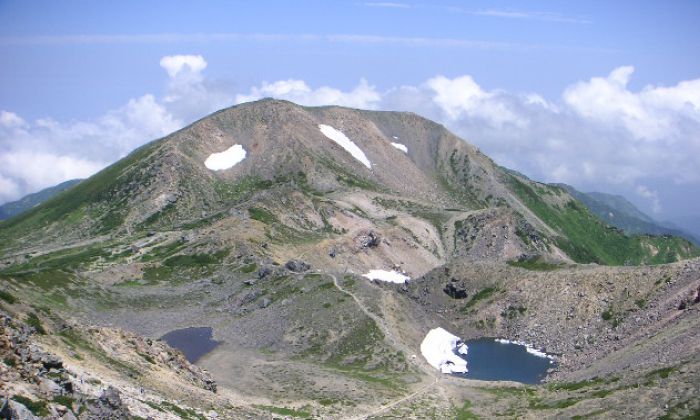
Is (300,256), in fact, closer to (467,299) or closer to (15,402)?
(467,299)

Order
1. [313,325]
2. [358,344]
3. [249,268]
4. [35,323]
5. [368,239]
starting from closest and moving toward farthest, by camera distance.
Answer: [35,323], [358,344], [313,325], [249,268], [368,239]

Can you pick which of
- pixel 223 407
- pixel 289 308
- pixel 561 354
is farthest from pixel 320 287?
pixel 223 407

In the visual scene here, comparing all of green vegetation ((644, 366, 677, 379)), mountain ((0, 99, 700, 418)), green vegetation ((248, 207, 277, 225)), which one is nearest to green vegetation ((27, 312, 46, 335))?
mountain ((0, 99, 700, 418))

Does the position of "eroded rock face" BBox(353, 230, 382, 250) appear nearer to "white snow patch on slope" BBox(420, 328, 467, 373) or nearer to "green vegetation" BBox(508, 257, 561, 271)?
"green vegetation" BBox(508, 257, 561, 271)

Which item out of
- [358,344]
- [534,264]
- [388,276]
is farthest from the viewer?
[388,276]

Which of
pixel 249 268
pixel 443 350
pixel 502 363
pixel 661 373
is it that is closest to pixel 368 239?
pixel 249 268

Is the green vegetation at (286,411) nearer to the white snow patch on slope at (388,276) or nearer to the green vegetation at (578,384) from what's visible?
the green vegetation at (578,384)

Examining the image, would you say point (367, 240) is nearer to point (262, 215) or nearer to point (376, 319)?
point (262, 215)
